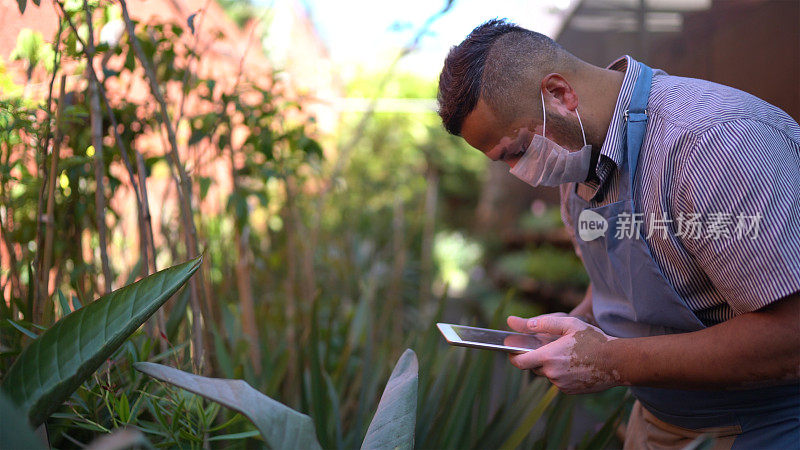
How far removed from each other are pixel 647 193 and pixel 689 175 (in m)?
0.13

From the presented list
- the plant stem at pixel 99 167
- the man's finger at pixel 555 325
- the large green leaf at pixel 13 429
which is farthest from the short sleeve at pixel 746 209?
the plant stem at pixel 99 167

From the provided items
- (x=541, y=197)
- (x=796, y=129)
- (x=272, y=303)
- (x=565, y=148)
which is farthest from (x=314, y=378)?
(x=541, y=197)

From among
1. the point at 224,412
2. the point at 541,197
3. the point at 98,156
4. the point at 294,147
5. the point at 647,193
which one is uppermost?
the point at 98,156

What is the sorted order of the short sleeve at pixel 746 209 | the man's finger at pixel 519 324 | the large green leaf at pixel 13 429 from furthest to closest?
the man's finger at pixel 519 324 → the short sleeve at pixel 746 209 → the large green leaf at pixel 13 429

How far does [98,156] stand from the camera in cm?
121

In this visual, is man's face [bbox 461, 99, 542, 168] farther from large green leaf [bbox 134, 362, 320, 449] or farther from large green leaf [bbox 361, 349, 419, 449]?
large green leaf [bbox 134, 362, 320, 449]

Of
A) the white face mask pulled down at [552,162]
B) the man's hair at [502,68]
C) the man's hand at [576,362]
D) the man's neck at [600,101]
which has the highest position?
the man's hair at [502,68]

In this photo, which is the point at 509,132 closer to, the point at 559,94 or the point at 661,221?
the point at 559,94

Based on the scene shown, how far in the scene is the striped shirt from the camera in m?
0.84

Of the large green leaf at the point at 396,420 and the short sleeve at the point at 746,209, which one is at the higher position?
the short sleeve at the point at 746,209

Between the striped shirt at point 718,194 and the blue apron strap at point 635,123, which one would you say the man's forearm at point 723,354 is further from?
the blue apron strap at point 635,123

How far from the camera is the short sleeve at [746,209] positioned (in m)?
0.83

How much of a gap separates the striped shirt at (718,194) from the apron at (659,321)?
0.02 metres

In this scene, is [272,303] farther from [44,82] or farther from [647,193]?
[647,193]
